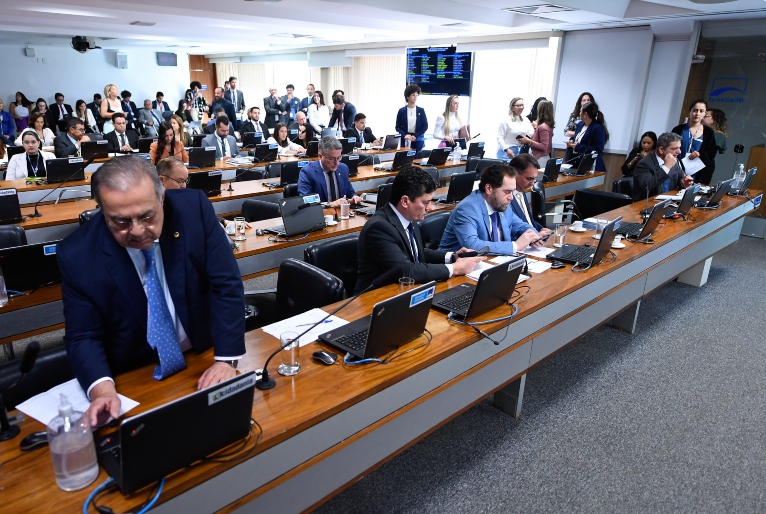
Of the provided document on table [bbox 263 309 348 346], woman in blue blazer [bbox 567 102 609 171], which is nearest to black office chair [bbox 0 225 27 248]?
document on table [bbox 263 309 348 346]

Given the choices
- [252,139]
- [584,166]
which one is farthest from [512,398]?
→ [252,139]

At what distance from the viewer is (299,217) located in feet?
11.8

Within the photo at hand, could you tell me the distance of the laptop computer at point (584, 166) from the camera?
6.65m

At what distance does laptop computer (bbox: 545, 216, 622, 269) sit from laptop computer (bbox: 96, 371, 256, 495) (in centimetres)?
223

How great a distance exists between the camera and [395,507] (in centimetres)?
220

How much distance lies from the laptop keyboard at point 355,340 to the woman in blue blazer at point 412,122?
6417 mm

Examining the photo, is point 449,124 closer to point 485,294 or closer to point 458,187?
point 458,187

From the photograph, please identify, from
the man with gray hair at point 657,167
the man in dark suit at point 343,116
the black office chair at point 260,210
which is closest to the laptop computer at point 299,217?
the black office chair at point 260,210

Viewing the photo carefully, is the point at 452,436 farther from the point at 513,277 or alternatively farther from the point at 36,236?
the point at 36,236

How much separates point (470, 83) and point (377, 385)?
9663 millimetres

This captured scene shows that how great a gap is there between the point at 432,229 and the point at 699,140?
4188 mm

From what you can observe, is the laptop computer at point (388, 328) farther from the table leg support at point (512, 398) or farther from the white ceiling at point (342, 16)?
the white ceiling at point (342, 16)

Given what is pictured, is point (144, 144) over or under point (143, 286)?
under

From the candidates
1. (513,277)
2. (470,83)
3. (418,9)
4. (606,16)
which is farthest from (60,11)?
(513,277)
